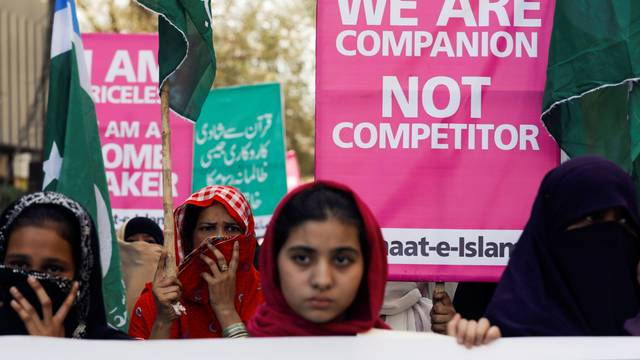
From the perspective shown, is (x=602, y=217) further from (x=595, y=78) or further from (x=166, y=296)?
(x=166, y=296)

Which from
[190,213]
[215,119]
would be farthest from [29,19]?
[190,213]

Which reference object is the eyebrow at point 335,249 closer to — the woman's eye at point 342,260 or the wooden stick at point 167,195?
the woman's eye at point 342,260

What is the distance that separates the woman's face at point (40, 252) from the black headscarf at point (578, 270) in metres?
1.13

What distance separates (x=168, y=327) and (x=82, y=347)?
0.93 metres

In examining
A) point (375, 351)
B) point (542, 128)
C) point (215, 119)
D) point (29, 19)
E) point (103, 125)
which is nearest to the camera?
point (375, 351)

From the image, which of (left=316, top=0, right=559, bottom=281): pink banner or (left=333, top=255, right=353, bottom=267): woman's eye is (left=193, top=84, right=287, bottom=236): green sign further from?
(left=333, top=255, right=353, bottom=267): woman's eye

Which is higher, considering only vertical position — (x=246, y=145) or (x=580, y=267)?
(x=580, y=267)

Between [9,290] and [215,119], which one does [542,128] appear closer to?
[9,290]

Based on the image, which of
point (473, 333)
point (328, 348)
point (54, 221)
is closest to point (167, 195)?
point (54, 221)

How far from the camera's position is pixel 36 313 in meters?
2.69

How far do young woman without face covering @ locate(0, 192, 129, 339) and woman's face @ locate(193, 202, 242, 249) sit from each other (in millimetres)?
996

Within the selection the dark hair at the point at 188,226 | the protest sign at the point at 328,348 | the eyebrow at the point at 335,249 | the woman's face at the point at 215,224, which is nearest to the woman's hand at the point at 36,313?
the protest sign at the point at 328,348

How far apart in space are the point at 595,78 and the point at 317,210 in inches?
54.0

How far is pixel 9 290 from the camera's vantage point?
8.89 feet
